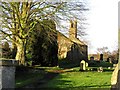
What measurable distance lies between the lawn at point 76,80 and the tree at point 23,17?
1.93 metres

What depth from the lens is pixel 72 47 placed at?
14852 mm

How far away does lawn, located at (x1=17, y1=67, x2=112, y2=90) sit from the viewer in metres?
9.69

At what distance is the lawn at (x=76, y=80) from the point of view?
9688 mm

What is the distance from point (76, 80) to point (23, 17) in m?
4.09

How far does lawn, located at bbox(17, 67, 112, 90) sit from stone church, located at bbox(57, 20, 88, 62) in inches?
91.1

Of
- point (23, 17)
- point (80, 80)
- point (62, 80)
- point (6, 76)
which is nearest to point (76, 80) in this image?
point (80, 80)

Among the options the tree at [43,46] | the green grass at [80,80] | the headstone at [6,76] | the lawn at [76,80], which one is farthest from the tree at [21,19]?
the headstone at [6,76]

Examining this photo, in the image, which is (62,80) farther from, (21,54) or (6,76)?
(21,54)

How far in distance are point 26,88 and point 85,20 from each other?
204 inches

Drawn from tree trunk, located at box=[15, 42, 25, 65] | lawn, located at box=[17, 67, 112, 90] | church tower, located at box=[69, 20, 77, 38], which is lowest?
lawn, located at box=[17, 67, 112, 90]

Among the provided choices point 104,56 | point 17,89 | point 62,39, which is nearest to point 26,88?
point 17,89

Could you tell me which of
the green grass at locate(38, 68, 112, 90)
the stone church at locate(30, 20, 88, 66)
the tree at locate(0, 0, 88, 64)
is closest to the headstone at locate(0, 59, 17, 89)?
the green grass at locate(38, 68, 112, 90)

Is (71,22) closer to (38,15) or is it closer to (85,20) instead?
(85,20)

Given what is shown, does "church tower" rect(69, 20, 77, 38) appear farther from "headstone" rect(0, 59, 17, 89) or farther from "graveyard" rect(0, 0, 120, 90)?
"headstone" rect(0, 59, 17, 89)
